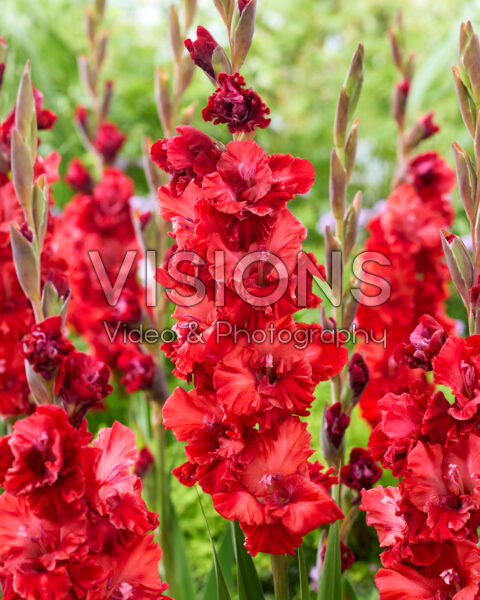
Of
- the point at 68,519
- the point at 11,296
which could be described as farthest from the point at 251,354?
the point at 11,296

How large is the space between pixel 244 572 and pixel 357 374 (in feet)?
1.27

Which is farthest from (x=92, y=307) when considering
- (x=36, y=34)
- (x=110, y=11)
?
(x=110, y=11)

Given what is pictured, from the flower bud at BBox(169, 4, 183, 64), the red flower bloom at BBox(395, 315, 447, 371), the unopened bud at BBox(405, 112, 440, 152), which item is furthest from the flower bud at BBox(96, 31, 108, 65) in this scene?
the red flower bloom at BBox(395, 315, 447, 371)

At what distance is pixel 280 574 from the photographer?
1019 mm

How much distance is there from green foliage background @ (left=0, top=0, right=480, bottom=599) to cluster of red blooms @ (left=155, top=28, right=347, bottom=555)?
217 cm

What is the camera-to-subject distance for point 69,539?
85 centimetres

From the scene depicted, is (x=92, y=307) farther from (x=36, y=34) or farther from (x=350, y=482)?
Result: (x=36, y=34)

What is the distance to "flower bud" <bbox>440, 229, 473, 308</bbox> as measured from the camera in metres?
0.99

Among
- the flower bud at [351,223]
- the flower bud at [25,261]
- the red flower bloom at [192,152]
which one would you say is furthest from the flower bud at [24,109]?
the flower bud at [351,223]

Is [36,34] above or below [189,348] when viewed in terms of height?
above

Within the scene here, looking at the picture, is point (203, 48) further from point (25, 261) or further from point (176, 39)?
point (176, 39)

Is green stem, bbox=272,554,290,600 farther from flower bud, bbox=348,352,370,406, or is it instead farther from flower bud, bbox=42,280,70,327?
flower bud, bbox=42,280,70,327

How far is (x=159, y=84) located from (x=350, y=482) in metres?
1.09

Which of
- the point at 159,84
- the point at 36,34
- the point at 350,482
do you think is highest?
the point at 36,34
